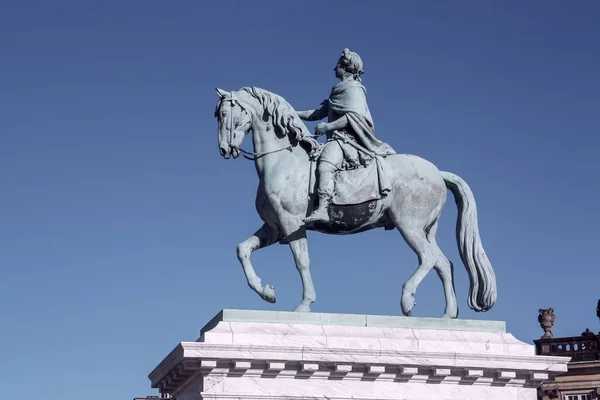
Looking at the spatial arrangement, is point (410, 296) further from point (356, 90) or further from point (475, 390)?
point (356, 90)

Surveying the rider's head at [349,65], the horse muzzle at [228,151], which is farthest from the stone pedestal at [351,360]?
the rider's head at [349,65]

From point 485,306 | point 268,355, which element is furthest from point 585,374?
point 268,355

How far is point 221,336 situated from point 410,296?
3.57 m

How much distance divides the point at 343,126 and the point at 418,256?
8.51 feet

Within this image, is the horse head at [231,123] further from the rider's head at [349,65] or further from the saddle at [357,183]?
the rider's head at [349,65]

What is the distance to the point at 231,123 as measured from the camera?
19.1 metres

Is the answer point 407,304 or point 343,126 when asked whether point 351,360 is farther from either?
point 343,126

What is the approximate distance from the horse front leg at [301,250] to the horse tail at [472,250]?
290 centimetres

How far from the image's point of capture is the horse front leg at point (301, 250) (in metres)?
18.8

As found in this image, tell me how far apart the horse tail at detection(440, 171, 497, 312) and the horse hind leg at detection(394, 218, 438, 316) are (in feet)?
2.33

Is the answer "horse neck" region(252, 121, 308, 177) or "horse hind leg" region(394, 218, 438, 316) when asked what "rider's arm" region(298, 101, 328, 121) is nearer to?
"horse neck" region(252, 121, 308, 177)

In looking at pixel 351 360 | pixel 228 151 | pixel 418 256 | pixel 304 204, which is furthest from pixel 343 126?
pixel 351 360

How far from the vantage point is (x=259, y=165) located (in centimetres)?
1920

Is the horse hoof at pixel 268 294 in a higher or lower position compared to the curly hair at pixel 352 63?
lower
